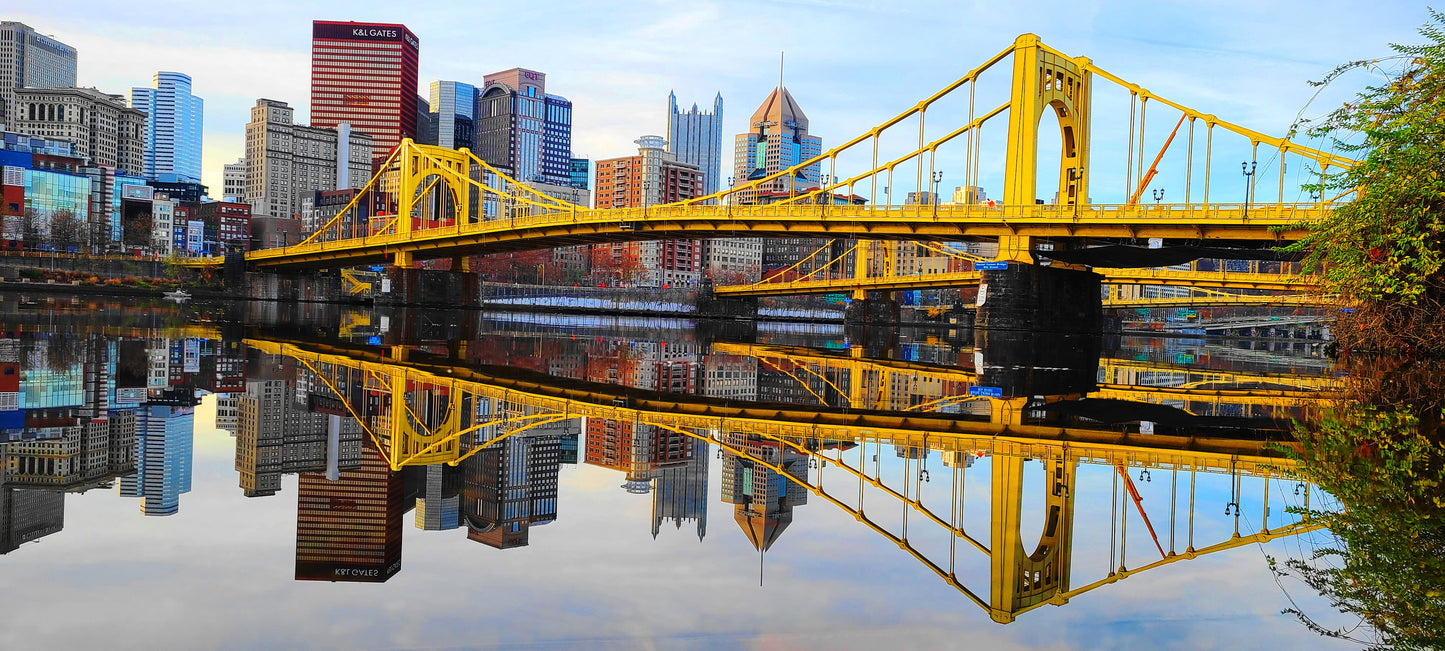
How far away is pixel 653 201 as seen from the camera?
172 meters

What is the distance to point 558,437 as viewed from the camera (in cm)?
873

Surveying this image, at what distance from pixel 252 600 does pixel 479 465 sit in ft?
10.5

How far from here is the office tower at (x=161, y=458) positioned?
17.8 ft

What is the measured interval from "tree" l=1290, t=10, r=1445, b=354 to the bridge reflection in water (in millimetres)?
4268

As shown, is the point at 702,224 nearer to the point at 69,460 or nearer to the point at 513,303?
the point at 69,460

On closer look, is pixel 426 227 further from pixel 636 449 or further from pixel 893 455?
pixel 893 455

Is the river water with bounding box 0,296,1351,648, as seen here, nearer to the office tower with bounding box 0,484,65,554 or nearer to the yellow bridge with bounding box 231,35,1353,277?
the office tower with bounding box 0,484,65,554

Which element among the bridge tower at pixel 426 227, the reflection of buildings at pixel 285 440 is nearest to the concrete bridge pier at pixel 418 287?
the bridge tower at pixel 426 227

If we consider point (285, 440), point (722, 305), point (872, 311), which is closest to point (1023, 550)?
point (285, 440)

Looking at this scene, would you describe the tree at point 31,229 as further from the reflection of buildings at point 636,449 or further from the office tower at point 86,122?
the reflection of buildings at point 636,449

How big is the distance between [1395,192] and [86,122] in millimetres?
195179

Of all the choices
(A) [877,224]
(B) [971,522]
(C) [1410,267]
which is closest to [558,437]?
(B) [971,522]

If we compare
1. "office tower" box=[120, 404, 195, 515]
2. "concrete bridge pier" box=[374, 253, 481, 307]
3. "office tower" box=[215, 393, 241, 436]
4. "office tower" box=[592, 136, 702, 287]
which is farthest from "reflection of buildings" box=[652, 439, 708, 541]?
"office tower" box=[592, 136, 702, 287]

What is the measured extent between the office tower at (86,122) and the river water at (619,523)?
171 metres
